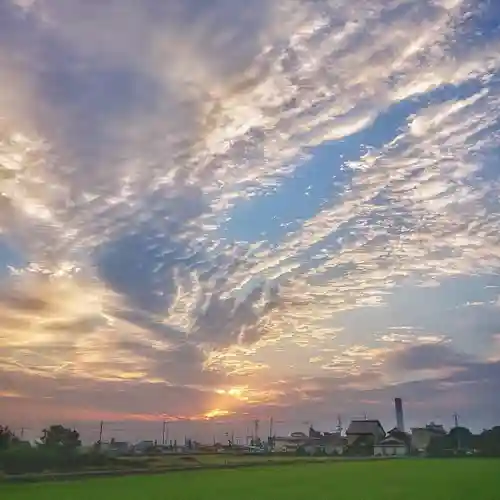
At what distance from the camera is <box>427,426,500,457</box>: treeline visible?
67438 mm

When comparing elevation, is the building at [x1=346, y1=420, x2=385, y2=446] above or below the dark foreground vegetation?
above

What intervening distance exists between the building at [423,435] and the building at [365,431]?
4.07 metres

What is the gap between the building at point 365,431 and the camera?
82500 mm

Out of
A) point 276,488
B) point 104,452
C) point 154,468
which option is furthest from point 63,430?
point 276,488

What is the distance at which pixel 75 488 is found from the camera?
23.0 meters

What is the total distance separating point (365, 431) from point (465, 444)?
12616 mm

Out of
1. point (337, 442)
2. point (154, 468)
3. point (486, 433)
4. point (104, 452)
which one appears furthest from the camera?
point (337, 442)

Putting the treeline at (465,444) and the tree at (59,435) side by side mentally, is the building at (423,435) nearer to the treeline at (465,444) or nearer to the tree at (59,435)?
the treeline at (465,444)

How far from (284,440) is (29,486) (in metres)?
66.7

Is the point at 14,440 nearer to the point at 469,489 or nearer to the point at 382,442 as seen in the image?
the point at 469,489

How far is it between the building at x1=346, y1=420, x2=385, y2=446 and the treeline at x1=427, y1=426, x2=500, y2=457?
7265 mm

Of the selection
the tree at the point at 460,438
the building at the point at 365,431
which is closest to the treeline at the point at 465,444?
the tree at the point at 460,438

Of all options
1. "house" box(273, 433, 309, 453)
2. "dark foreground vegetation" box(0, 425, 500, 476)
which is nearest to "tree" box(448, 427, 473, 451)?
"house" box(273, 433, 309, 453)

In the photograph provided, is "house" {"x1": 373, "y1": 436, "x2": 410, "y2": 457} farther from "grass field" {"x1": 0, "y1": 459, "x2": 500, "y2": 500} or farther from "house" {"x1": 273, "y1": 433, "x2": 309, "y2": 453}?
"grass field" {"x1": 0, "y1": 459, "x2": 500, "y2": 500}
